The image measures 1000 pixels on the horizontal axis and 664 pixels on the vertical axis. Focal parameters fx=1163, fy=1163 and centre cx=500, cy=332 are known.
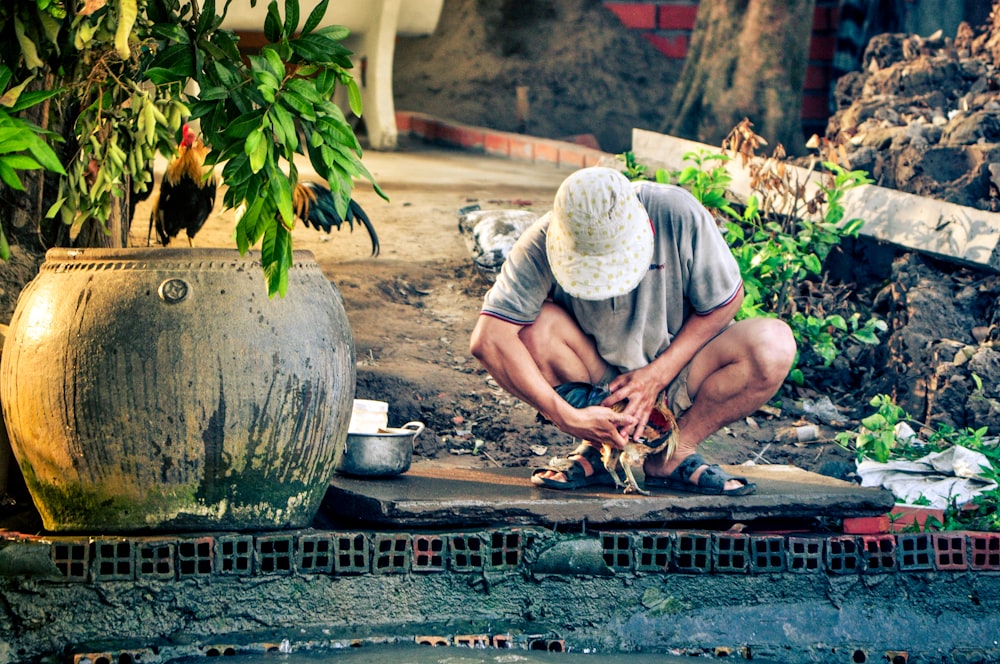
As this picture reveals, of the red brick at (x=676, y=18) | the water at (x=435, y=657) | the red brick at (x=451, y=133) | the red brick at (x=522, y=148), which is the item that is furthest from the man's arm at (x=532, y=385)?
the red brick at (x=676, y=18)

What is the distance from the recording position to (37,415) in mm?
3080

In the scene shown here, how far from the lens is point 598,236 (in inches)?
130

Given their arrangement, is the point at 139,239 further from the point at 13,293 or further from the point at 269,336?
the point at 269,336

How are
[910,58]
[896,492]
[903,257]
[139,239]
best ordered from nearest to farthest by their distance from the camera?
[896,492], [903,257], [139,239], [910,58]

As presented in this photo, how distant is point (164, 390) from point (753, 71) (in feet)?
18.3

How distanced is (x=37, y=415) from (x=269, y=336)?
642 mm

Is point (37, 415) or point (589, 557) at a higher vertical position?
point (37, 415)

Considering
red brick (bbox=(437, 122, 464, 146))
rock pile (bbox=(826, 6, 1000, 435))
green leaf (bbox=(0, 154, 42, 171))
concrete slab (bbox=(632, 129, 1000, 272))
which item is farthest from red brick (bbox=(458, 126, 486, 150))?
green leaf (bbox=(0, 154, 42, 171))

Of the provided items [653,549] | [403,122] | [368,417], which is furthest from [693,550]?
[403,122]

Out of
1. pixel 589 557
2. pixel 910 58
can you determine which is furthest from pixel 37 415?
pixel 910 58

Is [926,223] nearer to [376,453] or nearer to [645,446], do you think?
[645,446]

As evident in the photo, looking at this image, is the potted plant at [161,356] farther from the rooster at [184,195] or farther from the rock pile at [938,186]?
the rock pile at [938,186]

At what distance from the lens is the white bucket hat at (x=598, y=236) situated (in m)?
3.29

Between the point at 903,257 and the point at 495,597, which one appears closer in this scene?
the point at 495,597
